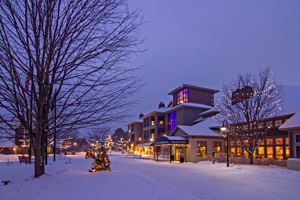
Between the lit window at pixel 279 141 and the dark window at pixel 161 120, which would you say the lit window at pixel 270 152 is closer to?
the lit window at pixel 279 141

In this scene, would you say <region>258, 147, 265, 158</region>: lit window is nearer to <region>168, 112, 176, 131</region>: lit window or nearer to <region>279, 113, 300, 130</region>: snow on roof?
<region>279, 113, 300, 130</region>: snow on roof

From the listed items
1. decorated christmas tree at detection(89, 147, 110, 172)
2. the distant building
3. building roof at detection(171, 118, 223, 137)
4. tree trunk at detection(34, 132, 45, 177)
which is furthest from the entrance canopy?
tree trunk at detection(34, 132, 45, 177)

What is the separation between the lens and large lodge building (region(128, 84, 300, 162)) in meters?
30.5

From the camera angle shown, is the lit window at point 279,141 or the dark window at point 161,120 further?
the dark window at point 161,120

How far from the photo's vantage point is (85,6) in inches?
344

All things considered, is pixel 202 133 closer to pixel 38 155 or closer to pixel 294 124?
pixel 294 124

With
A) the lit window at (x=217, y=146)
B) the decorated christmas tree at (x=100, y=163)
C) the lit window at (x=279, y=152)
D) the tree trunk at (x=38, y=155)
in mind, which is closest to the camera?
the tree trunk at (x=38, y=155)

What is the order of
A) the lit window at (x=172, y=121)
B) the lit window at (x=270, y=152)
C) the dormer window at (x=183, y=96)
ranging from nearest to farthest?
the lit window at (x=270, y=152) → the dormer window at (x=183, y=96) → the lit window at (x=172, y=121)

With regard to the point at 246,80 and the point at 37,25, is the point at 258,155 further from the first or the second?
the point at 37,25

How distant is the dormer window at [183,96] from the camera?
53.2m

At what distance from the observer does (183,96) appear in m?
54.3

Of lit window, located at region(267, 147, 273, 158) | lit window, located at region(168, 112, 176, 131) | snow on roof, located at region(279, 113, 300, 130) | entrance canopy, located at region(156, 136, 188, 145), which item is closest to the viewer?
snow on roof, located at region(279, 113, 300, 130)

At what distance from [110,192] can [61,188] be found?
164cm

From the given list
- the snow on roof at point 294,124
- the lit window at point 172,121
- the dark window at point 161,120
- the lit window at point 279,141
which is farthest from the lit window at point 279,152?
the dark window at point 161,120
